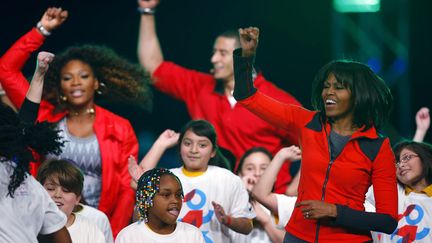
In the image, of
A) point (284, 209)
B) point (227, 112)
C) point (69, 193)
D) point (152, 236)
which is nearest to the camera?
point (152, 236)

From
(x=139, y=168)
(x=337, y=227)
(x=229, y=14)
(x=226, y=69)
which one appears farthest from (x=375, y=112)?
(x=229, y=14)

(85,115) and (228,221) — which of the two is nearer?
(228,221)

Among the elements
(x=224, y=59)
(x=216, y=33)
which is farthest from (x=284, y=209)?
(x=216, y=33)

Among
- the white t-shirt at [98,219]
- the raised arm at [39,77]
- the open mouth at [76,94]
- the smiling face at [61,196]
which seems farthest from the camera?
the open mouth at [76,94]

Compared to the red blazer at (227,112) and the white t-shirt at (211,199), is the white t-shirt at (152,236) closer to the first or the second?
the white t-shirt at (211,199)

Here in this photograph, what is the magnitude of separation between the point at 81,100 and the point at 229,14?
8.99 feet

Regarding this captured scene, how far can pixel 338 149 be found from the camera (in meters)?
4.09

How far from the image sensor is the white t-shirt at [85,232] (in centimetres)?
463

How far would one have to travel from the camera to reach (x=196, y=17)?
324 inches

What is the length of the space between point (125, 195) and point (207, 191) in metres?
0.69

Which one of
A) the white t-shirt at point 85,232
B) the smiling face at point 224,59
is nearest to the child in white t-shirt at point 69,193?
the white t-shirt at point 85,232

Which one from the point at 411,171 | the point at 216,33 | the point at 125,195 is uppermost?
the point at 216,33

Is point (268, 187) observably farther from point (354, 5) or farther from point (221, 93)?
point (354, 5)

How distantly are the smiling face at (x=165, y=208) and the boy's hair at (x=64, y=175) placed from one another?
57cm
